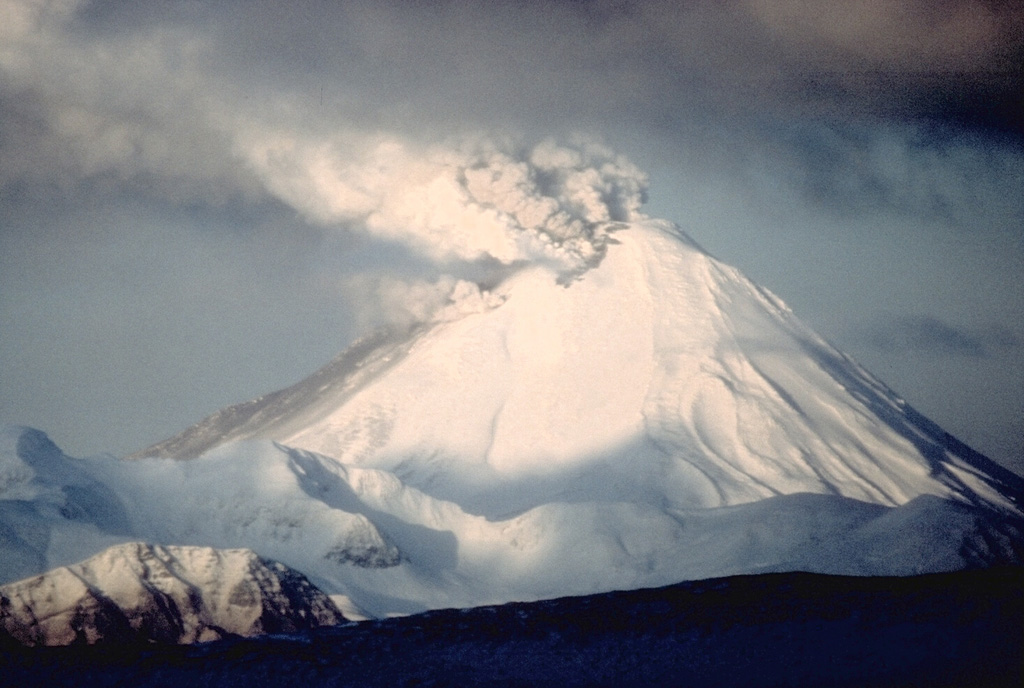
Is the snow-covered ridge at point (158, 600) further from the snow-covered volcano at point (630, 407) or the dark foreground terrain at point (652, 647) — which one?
the snow-covered volcano at point (630, 407)

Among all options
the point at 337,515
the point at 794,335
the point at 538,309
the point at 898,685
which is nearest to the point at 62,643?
the point at 337,515

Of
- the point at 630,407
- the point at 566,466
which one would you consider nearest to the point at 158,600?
the point at 566,466

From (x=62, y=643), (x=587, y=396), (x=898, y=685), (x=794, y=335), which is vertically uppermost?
(x=794, y=335)

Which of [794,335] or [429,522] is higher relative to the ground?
[794,335]

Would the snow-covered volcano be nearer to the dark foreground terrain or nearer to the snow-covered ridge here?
the snow-covered ridge

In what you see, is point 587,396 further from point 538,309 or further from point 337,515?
point 337,515

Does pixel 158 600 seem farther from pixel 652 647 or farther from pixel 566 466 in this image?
pixel 566 466

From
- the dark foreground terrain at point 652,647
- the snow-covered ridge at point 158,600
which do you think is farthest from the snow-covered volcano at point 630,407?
the dark foreground terrain at point 652,647
